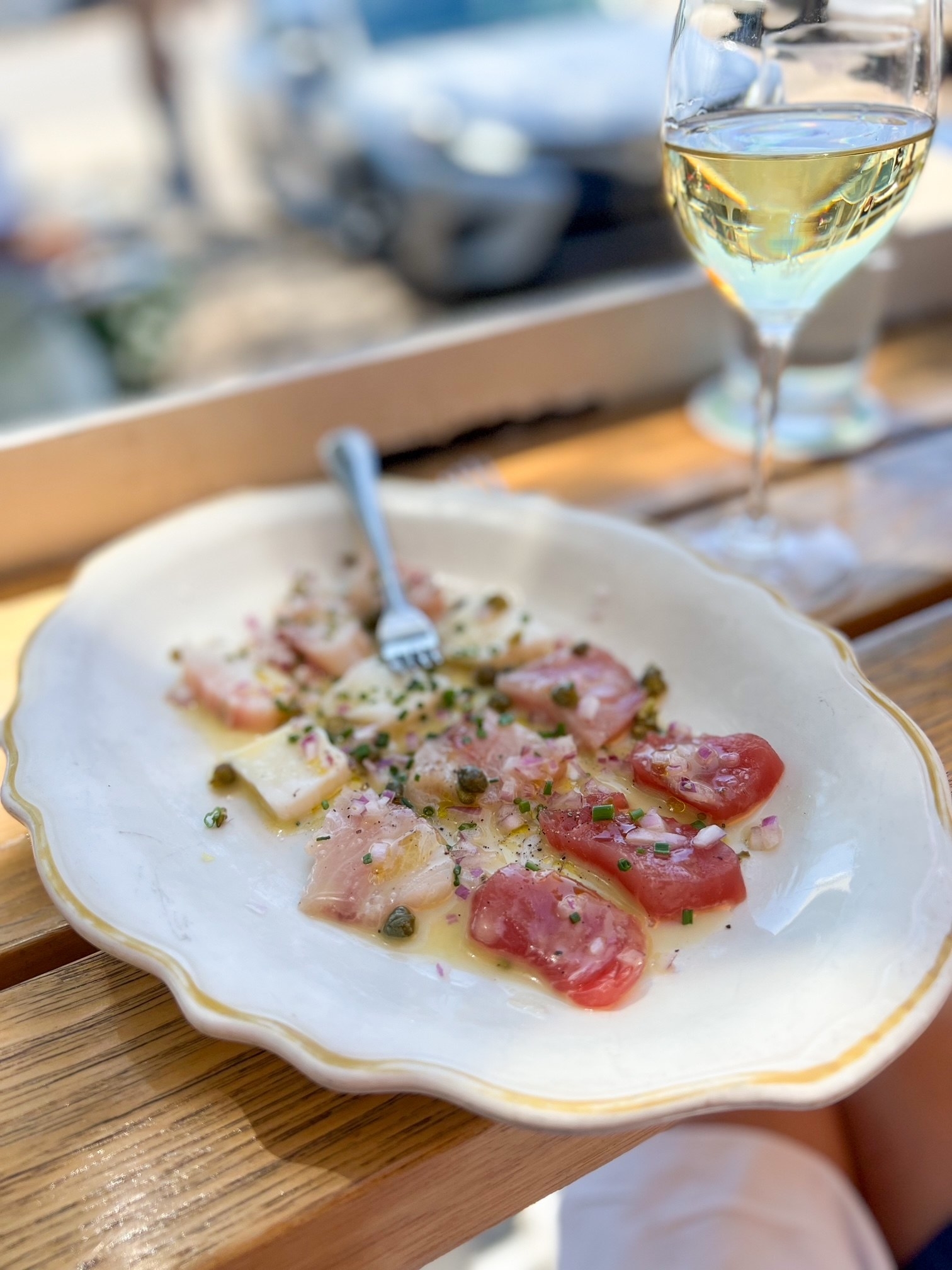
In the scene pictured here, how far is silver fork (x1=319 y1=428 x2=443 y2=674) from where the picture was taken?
1084 millimetres

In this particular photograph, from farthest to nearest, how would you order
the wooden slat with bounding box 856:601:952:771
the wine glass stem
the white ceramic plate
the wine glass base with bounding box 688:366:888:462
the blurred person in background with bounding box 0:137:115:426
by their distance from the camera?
the blurred person in background with bounding box 0:137:115:426
the wine glass base with bounding box 688:366:888:462
the wine glass stem
the wooden slat with bounding box 856:601:952:771
the white ceramic plate

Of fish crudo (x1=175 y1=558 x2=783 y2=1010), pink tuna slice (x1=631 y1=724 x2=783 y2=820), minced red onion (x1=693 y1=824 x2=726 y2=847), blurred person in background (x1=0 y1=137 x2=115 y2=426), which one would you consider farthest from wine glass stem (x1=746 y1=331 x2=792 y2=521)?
blurred person in background (x1=0 y1=137 x2=115 y2=426)

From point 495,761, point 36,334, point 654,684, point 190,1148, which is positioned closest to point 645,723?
point 654,684

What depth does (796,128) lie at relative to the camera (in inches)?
38.5

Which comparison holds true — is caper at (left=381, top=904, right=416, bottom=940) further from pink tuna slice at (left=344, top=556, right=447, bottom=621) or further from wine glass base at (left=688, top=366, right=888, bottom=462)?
wine glass base at (left=688, top=366, right=888, bottom=462)

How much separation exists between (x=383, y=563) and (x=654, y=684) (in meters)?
0.34

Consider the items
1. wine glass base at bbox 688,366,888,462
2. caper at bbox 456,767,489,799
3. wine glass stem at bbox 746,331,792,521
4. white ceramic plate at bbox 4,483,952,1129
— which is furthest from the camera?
wine glass base at bbox 688,366,888,462

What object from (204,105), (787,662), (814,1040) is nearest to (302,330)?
(204,105)

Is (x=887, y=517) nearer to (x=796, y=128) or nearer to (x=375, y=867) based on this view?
(x=796, y=128)

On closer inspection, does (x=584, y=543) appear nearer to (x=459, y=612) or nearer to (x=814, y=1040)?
(x=459, y=612)

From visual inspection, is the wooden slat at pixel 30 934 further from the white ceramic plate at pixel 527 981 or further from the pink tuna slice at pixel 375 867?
the pink tuna slice at pixel 375 867

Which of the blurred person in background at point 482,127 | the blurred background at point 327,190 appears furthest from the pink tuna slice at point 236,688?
the blurred person in background at point 482,127

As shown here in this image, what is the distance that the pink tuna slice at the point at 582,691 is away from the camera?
0.96 metres

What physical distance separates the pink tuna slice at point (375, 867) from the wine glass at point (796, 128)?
24.3 inches
